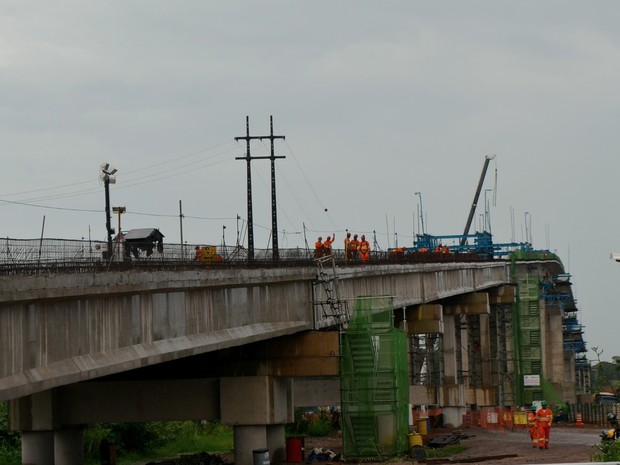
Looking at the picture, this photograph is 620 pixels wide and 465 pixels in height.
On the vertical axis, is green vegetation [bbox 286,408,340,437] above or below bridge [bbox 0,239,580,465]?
below

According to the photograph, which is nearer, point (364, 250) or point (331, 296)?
point (331, 296)

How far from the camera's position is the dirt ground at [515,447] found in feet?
141

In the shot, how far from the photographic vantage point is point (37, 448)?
46.9 metres

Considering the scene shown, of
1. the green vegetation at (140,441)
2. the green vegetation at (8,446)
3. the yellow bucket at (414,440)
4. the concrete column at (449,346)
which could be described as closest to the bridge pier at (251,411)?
the yellow bucket at (414,440)

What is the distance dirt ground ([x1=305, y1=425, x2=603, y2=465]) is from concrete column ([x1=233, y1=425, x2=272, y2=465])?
117 inches

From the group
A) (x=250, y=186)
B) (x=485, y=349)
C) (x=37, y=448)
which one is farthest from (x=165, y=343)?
(x=485, y=349)

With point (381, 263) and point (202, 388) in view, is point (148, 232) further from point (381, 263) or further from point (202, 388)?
point (381, 263)

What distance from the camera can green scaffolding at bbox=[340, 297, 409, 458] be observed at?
45.8m

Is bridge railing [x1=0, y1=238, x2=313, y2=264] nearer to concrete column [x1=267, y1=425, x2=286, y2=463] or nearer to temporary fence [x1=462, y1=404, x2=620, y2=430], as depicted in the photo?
concrete column [x1=267, y1=425, x2=286, y2=463]

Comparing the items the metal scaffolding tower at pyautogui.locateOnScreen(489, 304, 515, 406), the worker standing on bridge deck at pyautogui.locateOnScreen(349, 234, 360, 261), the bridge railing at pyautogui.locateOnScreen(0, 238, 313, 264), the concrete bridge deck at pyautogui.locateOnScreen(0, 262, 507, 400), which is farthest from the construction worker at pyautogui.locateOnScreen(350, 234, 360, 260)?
the metal scaffolding tower at pyautogui.locateOnScreen(489, 304, 515, 406)

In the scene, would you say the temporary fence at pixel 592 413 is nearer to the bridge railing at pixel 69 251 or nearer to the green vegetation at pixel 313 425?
the green vegetation at pixel 313 425

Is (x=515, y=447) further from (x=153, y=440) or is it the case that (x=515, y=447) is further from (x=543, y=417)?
(x=153, y=440)

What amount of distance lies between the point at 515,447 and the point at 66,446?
1640 centimetres

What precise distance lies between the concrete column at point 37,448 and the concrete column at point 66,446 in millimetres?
646
